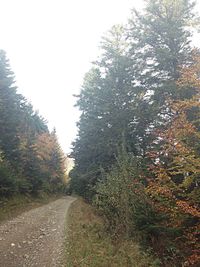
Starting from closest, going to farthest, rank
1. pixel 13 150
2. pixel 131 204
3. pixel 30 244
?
pixel 30 244, pixel 131 204, pixel 13 150

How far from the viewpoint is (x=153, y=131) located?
1479cm

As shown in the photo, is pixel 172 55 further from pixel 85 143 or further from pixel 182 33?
pixel 85 143

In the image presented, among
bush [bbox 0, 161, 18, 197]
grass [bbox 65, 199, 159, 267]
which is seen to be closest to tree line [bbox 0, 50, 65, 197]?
bush [bbox 0, 161, 18, 197]

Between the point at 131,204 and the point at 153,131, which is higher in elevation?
the point at 153,131

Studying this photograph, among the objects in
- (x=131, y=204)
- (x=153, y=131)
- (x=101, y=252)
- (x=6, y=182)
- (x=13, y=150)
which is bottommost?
(x=101, y=252)

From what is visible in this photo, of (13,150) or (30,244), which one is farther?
(13,150)

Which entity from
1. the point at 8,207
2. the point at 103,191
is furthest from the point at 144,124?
the point at 8,207

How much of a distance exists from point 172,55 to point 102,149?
38.8ft

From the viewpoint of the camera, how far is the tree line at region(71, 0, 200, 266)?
431 inches

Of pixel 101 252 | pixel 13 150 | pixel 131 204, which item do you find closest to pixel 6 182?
pixel 13 150

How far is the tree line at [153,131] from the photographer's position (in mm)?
10945

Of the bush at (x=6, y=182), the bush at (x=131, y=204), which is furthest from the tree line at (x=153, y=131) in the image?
the bush at (x=6, y=182)

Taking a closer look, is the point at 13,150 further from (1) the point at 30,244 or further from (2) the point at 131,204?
(1) the point at 30,244

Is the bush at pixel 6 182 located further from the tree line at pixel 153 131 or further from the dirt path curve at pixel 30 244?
the dirt path curve at pixel 30 244
